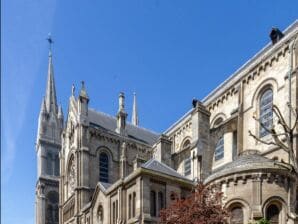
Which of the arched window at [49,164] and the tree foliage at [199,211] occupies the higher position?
the arched window at [49,164]

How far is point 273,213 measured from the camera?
2322 cm

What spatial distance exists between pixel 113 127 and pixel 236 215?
86.5ft

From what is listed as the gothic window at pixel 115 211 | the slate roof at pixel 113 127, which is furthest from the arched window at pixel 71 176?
the gothic window at pixel 115 211

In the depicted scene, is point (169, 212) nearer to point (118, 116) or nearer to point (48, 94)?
point (118, 116)

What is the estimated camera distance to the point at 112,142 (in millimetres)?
45312

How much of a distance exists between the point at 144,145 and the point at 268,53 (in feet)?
66.2

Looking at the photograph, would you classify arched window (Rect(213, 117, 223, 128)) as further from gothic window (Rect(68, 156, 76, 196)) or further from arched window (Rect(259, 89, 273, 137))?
gothic window (Rect(68, 156, 76, 196))

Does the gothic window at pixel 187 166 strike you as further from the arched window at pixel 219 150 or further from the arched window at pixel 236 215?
the arched window at pixel 236 215

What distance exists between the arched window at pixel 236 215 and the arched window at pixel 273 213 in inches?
55.0

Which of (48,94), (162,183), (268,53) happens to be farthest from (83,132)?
(48,94)

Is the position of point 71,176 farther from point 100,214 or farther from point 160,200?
point 160,200

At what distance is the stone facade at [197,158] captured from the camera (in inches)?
911

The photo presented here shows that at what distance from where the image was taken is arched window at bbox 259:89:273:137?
1200 inches

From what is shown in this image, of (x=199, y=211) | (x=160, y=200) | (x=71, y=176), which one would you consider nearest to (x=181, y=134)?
→ (x=71, y=176)
